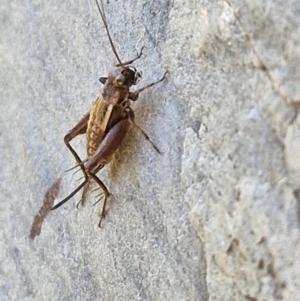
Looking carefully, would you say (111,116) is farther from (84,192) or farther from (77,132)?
(84,192)

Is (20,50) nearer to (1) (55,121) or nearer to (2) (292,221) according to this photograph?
(1) (55,121)

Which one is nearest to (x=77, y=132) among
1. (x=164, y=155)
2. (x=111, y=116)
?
(x=111, y=116)

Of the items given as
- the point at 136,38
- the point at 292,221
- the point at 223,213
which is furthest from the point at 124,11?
the point at 292,221

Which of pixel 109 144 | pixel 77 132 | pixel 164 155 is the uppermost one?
pixel 77 132

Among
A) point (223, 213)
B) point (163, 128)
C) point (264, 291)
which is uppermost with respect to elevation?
point (163, 128)

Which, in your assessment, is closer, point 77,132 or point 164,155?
point 164,155

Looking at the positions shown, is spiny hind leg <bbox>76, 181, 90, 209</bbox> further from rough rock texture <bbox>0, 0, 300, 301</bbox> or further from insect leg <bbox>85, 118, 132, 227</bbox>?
insect leg <bbox>85, 118, 132, 227</bbox>

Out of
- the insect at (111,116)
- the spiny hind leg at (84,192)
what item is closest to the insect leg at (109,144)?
the insect at (111,116)

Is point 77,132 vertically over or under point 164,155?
over
